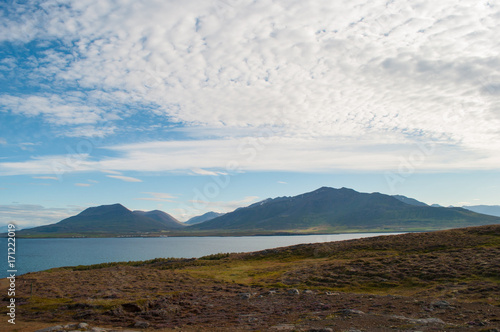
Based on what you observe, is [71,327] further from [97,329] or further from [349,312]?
[349,312]

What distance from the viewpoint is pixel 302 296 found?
109ft

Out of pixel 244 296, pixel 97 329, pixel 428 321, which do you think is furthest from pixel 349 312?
pixel 97 329

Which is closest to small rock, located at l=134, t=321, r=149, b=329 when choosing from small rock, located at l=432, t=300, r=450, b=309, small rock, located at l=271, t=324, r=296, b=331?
small rock, located at l=271, t=324, r=296, b=331

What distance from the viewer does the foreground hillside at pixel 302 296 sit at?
22984 millimetres

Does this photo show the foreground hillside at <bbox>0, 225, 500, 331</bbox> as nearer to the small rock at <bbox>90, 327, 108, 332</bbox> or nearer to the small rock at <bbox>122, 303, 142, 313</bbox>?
the small rock at <bbox>122, 303, 142, 313</bbox>

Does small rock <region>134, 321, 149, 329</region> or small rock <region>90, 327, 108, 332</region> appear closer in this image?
small rock <region>90, 327, 108, 332</region>

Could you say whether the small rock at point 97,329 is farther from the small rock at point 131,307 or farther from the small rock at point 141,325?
the small rock at point 131,307

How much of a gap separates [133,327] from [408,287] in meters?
29.2

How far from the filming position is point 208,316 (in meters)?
26.6

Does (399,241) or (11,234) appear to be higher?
(11,234)

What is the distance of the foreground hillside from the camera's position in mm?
22984

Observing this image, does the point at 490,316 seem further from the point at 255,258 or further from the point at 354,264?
the point at 255,258

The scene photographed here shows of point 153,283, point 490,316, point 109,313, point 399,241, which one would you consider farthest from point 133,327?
point 399,241

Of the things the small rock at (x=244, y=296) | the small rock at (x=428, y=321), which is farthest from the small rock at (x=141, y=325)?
the small rock at (x=428, y=321)
